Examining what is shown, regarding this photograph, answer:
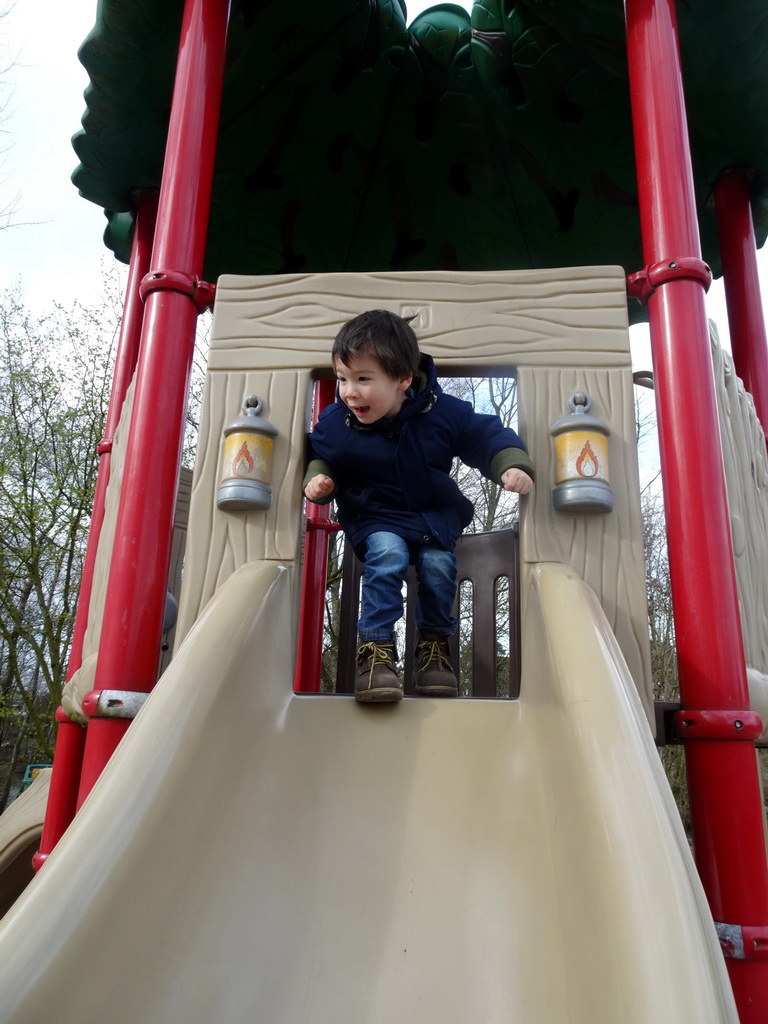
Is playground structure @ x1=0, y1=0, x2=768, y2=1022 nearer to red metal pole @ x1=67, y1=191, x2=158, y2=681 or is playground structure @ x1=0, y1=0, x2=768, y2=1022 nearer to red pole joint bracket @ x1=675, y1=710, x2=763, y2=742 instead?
red pole joint bracket @ x1=675, y1=710, x2=763, y2=742

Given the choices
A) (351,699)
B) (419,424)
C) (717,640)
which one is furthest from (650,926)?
(419,424)

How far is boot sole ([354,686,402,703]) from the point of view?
5.76 ft

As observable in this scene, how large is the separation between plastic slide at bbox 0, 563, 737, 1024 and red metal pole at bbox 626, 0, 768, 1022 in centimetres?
50

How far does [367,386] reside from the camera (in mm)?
1949

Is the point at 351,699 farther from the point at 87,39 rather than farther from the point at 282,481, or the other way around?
the point at 87,39

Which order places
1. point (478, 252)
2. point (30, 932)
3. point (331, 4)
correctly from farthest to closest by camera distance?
1. point (478, 252)
2. point (331, 4)
3. point (30, 932)

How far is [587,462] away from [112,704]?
1.39m

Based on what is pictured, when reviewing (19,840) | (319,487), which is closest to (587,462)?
(319,487)

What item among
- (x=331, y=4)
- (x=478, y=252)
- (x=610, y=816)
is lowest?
(x=610, y=816)

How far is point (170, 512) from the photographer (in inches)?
86.6

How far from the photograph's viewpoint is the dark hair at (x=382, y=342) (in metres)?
1.92

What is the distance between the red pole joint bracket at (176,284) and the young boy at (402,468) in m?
0.60

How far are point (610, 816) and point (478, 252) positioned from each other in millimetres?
4086

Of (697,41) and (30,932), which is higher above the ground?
(697,41)
